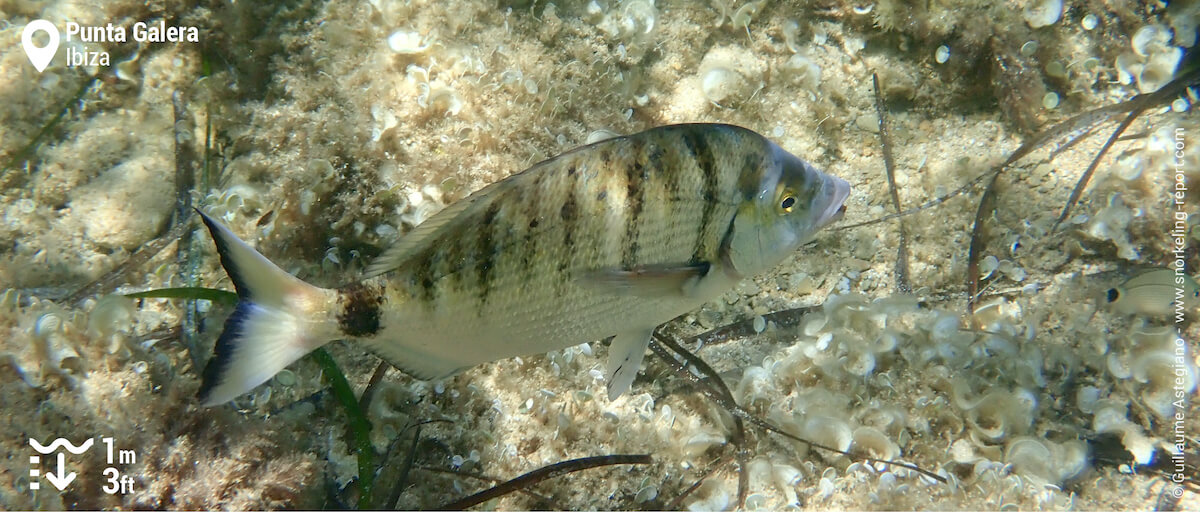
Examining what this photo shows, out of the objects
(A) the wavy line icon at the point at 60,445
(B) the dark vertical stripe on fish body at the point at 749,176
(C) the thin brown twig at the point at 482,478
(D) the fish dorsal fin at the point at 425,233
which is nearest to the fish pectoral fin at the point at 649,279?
(B) the dark vertical stripe on fish body at the point at 749,176

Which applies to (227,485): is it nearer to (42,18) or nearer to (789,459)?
(789,459)

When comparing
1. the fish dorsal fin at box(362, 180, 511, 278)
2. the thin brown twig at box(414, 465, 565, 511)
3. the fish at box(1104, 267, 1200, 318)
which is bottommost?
the thin brown twig at box(414, 465, 565, 511)

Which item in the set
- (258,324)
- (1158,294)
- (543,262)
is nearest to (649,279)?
(543,262)

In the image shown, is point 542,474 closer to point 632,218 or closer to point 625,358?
point 625,358

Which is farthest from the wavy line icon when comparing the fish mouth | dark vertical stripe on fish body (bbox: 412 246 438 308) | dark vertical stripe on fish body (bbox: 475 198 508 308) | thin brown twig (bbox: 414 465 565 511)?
the fish mouth

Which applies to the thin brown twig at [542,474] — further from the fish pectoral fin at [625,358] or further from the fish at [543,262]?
the fish at [543,262]

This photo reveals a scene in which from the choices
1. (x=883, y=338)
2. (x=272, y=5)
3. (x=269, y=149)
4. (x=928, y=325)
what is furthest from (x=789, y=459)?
A: (x=272, y=5)

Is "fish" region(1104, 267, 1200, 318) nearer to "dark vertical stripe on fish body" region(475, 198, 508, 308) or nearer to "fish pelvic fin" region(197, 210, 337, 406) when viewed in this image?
"dark vertical stripe on fish body" region(475, 198, 508, 308)
